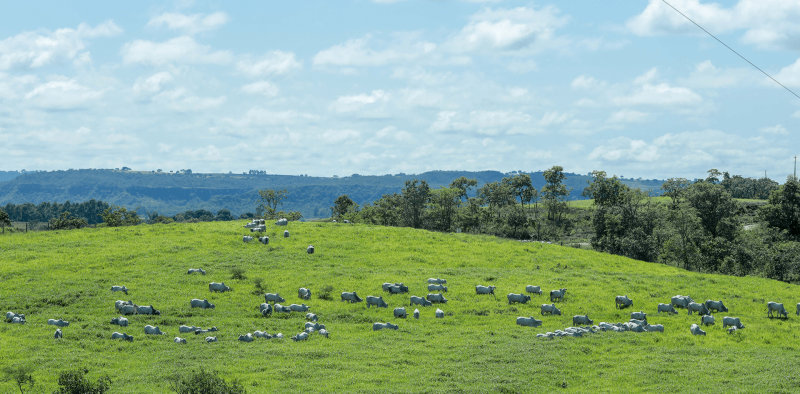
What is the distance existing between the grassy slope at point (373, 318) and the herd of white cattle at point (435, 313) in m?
0.63

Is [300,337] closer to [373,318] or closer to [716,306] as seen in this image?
[373,318]

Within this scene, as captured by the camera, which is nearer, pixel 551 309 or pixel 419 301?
pixel 551 309

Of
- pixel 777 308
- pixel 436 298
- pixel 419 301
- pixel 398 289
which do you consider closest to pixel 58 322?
pixel 398 289

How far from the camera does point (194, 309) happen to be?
105ft

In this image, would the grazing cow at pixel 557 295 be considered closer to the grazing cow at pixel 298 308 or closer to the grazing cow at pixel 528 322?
the grazing cow at pixel 528 322

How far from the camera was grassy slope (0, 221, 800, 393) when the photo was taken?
21.3m

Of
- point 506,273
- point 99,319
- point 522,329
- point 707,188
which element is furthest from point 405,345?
point 707,188

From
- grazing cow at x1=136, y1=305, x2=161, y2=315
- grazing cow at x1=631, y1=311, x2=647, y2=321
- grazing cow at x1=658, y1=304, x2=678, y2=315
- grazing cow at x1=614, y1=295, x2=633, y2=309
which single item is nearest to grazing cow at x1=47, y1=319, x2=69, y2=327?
grazing cow at x1=136, y1=305, x2=161, y2=315

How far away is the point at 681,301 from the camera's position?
34.9 m

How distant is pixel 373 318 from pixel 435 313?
3729mm

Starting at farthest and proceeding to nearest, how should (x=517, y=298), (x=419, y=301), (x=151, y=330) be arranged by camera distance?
(x=517, y=298), (x=419, y=301), (x=151, y=330)

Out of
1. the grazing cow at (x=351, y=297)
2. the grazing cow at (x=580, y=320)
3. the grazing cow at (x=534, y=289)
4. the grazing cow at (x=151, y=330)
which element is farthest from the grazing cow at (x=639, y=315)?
the grazing cow at (x=151, y=330)

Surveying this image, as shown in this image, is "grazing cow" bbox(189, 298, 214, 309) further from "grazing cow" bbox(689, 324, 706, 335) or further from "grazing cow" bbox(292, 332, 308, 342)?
"grazing cow" bbox(689, 324, 706, 335)

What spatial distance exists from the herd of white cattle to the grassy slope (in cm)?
63
